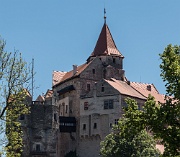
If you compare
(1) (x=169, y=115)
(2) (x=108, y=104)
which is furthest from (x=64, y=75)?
(1) (x=169, y=115)

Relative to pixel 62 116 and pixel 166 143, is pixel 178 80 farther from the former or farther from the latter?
pixel 62 116

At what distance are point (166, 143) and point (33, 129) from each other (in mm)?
51690

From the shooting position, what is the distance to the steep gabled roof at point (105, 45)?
103m

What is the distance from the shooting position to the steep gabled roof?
10288cm

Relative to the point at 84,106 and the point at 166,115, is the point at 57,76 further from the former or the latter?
the point at 166,115

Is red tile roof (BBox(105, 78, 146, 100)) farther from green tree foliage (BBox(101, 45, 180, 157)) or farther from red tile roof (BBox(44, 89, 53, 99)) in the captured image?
green tree foliage (BBox(101, 45, 180, 157))

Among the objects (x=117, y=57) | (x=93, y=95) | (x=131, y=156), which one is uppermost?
(x=117, y=57)

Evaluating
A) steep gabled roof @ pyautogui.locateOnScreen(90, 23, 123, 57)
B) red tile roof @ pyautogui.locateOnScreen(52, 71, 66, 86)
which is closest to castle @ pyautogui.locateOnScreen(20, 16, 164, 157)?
steep gabled roof @ pyautogui.locateOnScreen(90, 23, 123, 57)

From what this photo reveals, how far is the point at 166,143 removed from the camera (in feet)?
116

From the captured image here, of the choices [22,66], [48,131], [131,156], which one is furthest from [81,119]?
[22,66]

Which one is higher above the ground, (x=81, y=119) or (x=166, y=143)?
(x=81, y=119)

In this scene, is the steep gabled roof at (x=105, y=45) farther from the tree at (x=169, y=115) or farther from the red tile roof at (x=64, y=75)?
the tree at (x=169, y=115)

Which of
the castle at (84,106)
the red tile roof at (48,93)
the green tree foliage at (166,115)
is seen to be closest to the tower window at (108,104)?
the castle at (84,106)

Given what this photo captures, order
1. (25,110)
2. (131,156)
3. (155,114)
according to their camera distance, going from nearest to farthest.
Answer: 1. (155,114)
2. (25,110)
3. (131,156)
